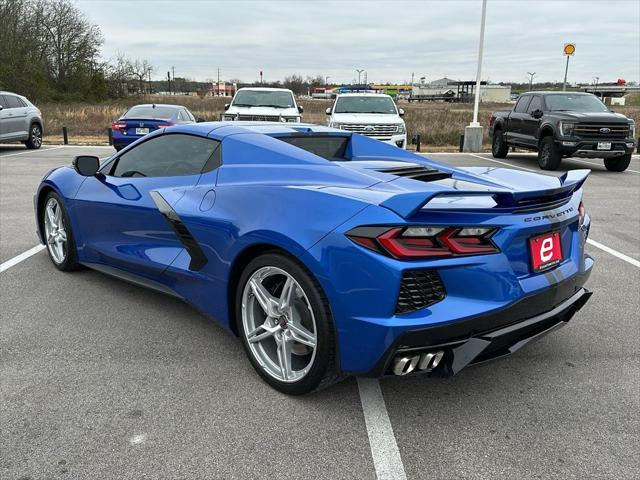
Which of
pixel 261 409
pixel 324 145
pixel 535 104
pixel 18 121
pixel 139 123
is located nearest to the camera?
pixel 261 409

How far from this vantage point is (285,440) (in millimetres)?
2574

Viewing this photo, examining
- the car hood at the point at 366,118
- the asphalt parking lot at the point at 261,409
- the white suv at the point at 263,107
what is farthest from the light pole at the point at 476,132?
the asphalt parking lot at the point at 261,409

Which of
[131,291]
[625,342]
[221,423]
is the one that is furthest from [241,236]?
[625,342]

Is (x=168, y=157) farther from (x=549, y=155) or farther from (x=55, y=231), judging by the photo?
(x=549, y=155)

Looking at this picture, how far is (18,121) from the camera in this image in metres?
16.1

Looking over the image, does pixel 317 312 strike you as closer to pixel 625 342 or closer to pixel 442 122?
pixel 625 342

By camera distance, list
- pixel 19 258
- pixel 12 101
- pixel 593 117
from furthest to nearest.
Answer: pixel 12 101 → pixel 593 117 → pixel 19 258

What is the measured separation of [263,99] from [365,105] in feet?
9.06

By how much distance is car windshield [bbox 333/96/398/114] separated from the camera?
14759 millimetres

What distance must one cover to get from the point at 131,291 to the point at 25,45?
46.2m

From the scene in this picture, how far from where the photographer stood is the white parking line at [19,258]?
5180 millimetres

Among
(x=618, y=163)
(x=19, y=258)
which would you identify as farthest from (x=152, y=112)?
(x=618, y=163)

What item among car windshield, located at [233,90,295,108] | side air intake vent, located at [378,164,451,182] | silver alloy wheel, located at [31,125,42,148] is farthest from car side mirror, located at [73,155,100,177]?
silver alloy wheel, located at [31,125,42,148]

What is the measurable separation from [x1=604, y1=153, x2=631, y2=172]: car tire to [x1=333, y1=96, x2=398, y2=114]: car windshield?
556 centimetres
